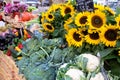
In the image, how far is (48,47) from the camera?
8.04ft

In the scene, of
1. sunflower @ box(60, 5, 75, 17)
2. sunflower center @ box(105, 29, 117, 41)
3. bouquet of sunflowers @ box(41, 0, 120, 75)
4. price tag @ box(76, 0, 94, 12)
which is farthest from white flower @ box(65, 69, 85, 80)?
sunflower @ box(60, 5, 75, 17)

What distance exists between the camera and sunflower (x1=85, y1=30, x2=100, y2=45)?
6.22ft

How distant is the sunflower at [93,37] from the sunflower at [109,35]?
60mm

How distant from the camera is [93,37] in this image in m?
1.92

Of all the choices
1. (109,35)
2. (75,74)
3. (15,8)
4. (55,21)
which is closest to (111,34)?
(109,35)

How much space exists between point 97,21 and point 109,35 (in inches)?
5.1

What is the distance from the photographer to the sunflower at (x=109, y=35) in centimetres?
183

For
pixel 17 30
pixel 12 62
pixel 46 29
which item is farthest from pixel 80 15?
pixel 17 30

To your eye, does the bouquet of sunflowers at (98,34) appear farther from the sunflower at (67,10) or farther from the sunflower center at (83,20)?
the sunflower at (67,10)

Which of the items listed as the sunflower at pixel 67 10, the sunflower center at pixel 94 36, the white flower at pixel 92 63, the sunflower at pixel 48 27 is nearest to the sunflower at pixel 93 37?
the sunflower center at pixel 94 36

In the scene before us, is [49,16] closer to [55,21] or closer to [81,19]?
[55,21]

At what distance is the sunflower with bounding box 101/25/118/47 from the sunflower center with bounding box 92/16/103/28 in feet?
0.23

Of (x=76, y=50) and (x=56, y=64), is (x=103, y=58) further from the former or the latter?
(x=56, y=64)

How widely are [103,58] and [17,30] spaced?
2.43 metres
